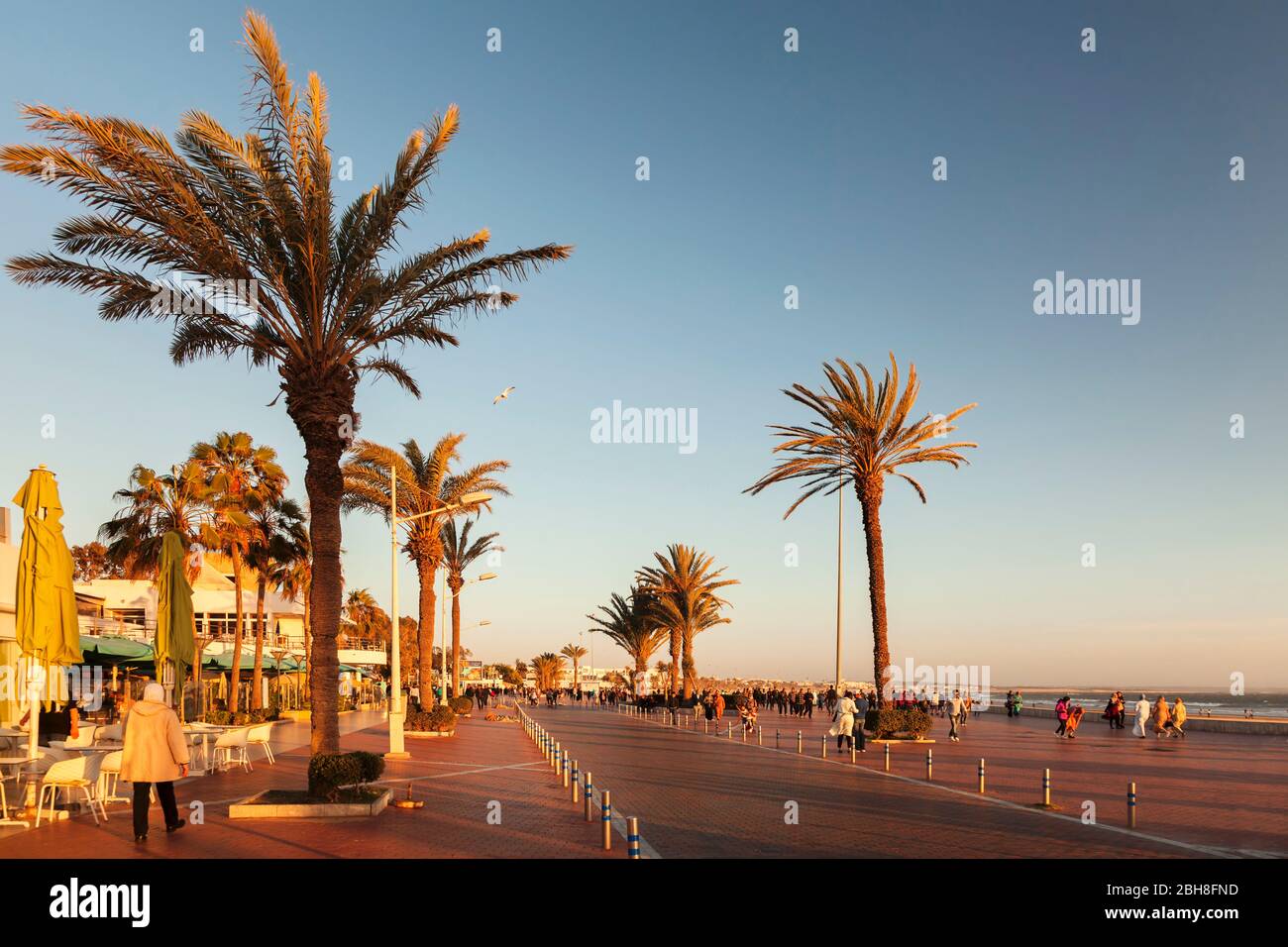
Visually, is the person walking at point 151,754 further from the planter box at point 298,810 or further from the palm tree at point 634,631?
the palm tree at point 634,631

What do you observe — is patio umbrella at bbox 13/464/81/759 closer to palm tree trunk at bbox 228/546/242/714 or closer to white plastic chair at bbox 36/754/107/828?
white plastic chair at bbox 36/754/107/828

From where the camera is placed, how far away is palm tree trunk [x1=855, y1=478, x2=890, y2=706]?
111 feet

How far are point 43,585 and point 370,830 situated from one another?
5936mm

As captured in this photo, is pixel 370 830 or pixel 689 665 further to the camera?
pixel 689 665

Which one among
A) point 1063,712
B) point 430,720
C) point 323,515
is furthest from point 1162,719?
point 323,515

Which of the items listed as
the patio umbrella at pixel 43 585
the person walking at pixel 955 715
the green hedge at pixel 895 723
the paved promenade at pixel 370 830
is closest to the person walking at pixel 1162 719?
the person walking at pixel 955 715

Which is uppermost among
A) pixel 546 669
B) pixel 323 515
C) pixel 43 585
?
pixel 323 515

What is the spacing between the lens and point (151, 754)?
12.1 meters

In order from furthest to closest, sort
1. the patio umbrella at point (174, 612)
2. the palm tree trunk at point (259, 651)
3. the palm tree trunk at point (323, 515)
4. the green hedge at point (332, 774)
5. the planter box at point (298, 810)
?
the palm tree trunk at point (259, 651) < the patio umbrella at point (174, 612) < the palm tree trunk at point (323, 515) < the green hedge at point (332, 774) < the planter box at point (298, 810)

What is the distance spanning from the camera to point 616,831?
13.0 meters

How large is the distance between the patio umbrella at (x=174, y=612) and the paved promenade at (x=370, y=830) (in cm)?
229

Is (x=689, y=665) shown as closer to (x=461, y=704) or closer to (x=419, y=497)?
(x=461, y=704)

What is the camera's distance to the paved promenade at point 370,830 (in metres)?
11.4
